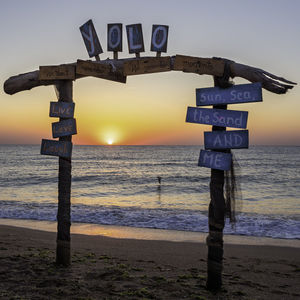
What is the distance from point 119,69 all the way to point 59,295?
159 inches

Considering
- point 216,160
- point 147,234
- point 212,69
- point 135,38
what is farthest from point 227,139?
point 147,234

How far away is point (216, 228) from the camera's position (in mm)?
5582

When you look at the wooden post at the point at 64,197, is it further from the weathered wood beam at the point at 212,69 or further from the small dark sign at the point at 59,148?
the weathered wood beam at the point at 212,69

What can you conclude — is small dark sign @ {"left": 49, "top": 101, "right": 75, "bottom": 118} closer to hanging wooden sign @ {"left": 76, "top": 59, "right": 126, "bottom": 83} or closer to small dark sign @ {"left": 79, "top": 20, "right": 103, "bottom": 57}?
hanging wooden sign @ {"left": 76, "top": 59, "right": 126, "bottom": 83}

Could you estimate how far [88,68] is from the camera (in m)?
6.38

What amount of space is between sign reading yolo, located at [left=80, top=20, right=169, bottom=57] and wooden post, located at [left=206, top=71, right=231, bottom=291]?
131 cm

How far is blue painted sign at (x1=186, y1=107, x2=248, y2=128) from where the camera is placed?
5436 mm

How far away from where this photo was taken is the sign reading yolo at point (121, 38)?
6018 millimetres

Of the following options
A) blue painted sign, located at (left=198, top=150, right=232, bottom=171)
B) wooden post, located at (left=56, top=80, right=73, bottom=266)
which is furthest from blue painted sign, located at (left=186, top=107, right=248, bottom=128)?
wooden post, located at (left=56, top=80, right=73, bottom=266)

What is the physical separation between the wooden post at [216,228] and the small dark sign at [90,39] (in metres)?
2.40

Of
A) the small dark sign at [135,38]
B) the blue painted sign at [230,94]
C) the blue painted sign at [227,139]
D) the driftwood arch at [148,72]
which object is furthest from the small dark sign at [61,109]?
the blue painted sign at [227,139]

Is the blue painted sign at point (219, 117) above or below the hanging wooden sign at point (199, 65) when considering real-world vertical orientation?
below

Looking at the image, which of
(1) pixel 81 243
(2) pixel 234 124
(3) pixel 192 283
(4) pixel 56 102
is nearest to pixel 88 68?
(4) pixel 56 102

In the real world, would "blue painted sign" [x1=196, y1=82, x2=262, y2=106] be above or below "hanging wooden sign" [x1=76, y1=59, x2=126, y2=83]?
below
